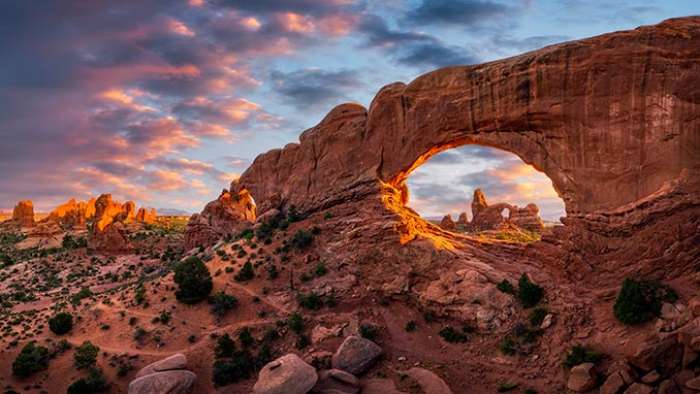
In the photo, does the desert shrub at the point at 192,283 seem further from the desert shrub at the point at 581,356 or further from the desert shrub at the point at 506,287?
the desert shrub at the point at 581,356

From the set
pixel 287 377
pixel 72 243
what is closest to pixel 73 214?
pixel 72 243

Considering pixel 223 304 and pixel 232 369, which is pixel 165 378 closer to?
pixel 232 369

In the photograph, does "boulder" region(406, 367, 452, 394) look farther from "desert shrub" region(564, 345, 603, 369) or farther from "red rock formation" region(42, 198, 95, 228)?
"red rock formation" region(42, 198, 95, 228)

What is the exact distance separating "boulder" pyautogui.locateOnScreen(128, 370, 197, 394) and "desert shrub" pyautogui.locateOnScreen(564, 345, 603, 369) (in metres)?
24.5

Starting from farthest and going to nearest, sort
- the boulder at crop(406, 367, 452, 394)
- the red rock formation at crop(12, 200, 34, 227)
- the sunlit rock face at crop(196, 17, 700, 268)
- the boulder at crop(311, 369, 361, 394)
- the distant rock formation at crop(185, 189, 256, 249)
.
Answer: the red rock formation at crop(12, 200, 34, 227)
the distant rock formation at crop(185, 189, 256, 249)
the boulder at crop(311, 369, 361, 394)
the boulder at crop(406, 367, 452, 394)
the sunlit rock face at crop(196, 17, 700, 268)

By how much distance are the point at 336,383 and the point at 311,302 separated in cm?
776

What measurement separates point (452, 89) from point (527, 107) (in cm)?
642

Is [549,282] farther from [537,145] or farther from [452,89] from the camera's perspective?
[452,89]

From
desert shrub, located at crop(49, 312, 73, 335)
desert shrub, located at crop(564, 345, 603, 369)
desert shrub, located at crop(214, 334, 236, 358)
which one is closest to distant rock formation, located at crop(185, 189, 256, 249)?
desert shrub, located at crop(49, 312, 73, 335)

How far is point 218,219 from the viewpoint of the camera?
6519 centimetres

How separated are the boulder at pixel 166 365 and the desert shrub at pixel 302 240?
44.1 feet

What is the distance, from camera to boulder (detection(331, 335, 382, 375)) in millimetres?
29000

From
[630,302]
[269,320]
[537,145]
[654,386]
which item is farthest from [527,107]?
[269,320]

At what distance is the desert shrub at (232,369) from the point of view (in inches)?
1180
